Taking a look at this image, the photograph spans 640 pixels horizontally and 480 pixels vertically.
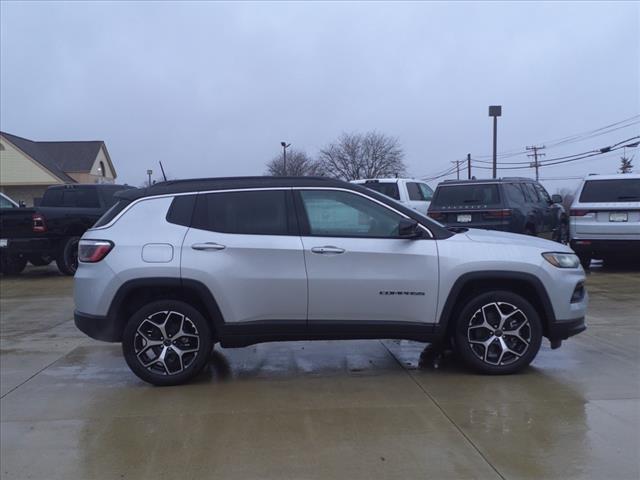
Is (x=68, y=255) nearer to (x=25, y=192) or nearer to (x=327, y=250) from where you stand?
(x=327, y=250)

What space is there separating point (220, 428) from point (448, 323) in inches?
87.5

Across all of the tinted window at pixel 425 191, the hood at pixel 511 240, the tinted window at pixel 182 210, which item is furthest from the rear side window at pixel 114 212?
the tinted window at pixel 425 191

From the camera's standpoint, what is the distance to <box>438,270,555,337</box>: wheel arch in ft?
17.8

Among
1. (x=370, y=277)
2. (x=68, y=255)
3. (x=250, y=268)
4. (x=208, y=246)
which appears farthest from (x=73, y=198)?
(x=370, y=277)

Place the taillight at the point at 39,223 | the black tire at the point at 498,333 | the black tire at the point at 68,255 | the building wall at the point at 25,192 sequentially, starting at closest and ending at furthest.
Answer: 1. the black tire at the point at 498,333
2. the taillight at the point at 39,223
3. the black tire at the point at 68,255
4. the building wall at the point at 25,192

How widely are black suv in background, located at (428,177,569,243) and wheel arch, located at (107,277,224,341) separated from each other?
23.8 feet

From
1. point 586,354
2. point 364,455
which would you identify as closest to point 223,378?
point 364,455

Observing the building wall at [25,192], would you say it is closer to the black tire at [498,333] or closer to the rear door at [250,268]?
the rear door at [250,268]

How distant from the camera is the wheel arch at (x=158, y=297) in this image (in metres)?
5.40

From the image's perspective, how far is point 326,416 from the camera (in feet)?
15.7

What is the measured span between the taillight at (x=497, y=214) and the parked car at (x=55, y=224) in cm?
765

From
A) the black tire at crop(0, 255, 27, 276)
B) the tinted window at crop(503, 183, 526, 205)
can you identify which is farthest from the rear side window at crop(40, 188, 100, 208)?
the tinted window at crop(503, 183, 526, 205)

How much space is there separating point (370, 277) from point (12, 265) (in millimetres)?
11923

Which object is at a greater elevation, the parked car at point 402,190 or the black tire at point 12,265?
the parked car at point 402,190
